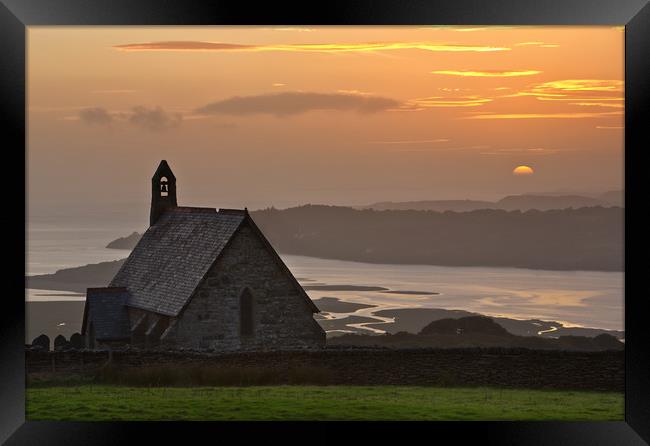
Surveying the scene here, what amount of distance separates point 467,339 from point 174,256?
29.4ft

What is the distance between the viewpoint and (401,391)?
21.8 meters

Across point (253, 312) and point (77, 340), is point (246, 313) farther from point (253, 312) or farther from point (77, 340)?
point (77, 340)

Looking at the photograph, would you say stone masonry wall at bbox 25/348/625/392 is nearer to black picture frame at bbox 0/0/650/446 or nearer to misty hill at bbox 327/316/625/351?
misty hill at bbox 327/316/625/351

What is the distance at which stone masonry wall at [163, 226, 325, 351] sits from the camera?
27.1 m

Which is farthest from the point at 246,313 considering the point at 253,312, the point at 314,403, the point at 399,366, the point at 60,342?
the point at 314,403

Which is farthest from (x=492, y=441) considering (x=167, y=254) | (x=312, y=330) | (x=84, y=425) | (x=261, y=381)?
(x=167, y=254)

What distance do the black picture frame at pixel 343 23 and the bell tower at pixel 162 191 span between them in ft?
53.9

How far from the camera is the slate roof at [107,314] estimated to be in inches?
1162

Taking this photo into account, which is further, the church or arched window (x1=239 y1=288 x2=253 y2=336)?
arched window (x1=239 y1=288 x2=253 y2=336)

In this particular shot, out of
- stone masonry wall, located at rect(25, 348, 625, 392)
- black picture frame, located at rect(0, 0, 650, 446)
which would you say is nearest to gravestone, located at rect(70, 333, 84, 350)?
stone masonry wall, located at rect(25, 348, 625, 392)

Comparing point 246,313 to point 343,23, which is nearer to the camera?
point 343,23

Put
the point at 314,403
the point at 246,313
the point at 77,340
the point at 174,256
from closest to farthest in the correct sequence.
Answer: the point at 314,403 < the point at 246,313 < the point at 174,256 < the point at 77,340

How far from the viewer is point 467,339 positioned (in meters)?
26.2

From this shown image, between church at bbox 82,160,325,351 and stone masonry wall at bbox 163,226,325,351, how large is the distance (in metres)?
0.03
